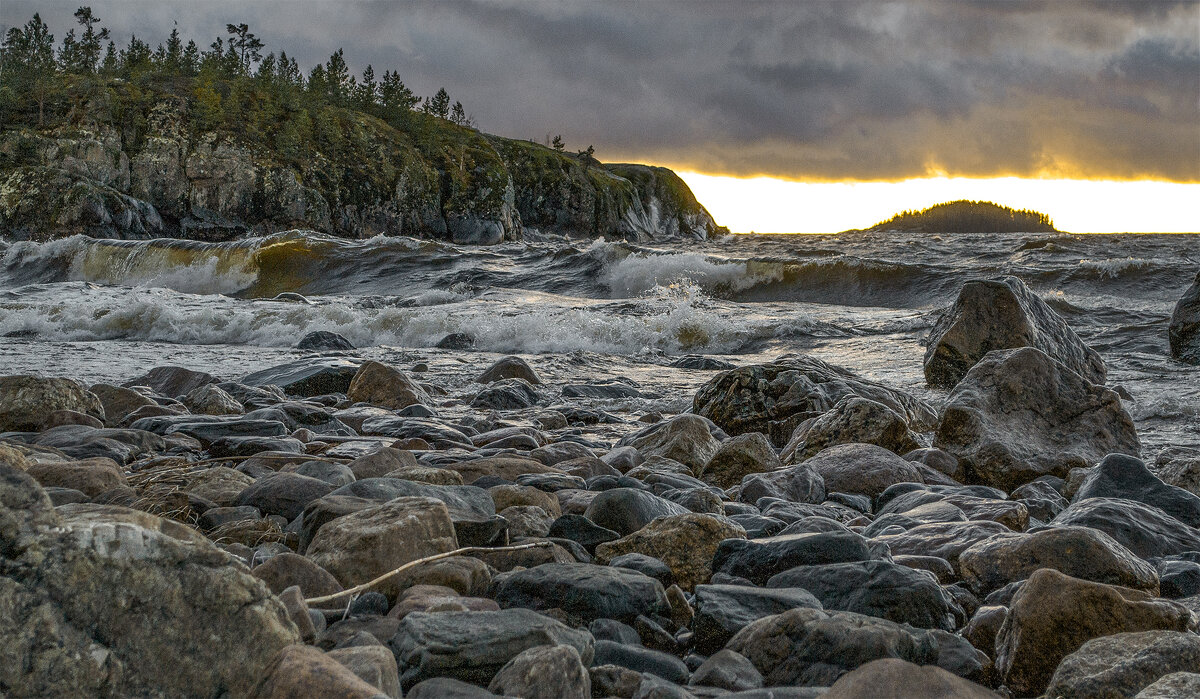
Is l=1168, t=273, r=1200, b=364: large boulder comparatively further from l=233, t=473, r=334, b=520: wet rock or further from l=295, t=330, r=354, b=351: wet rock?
l=295, t=330, r=354, b=351: wet rock

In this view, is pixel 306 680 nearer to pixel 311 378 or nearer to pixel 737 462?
pixel 737 462

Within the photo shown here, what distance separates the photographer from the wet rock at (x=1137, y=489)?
3.16m

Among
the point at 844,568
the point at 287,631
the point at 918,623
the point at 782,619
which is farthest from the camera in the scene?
the point at 844,568

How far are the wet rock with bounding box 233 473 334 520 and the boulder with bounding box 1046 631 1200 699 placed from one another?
7.18 ft

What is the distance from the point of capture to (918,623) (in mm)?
2006

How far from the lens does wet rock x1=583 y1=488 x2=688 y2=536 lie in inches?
105

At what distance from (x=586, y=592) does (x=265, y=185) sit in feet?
194

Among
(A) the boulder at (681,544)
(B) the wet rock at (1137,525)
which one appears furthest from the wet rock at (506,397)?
(B) the wet rock at (1137,525)

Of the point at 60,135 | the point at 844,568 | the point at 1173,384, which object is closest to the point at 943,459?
the point at 844,568

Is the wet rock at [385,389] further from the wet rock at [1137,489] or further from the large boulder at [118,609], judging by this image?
the large boulder at [118,609]

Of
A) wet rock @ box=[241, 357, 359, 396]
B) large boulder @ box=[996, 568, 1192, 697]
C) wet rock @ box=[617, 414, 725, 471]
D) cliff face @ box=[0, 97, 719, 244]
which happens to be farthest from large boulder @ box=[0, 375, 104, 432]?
cliff face @ box=[0, 97, 719, 244]

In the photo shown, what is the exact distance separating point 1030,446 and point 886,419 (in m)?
0.72

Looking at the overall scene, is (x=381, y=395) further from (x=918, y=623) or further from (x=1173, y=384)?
(x=1173, y=384)

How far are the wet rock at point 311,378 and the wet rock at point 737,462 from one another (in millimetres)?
3718
